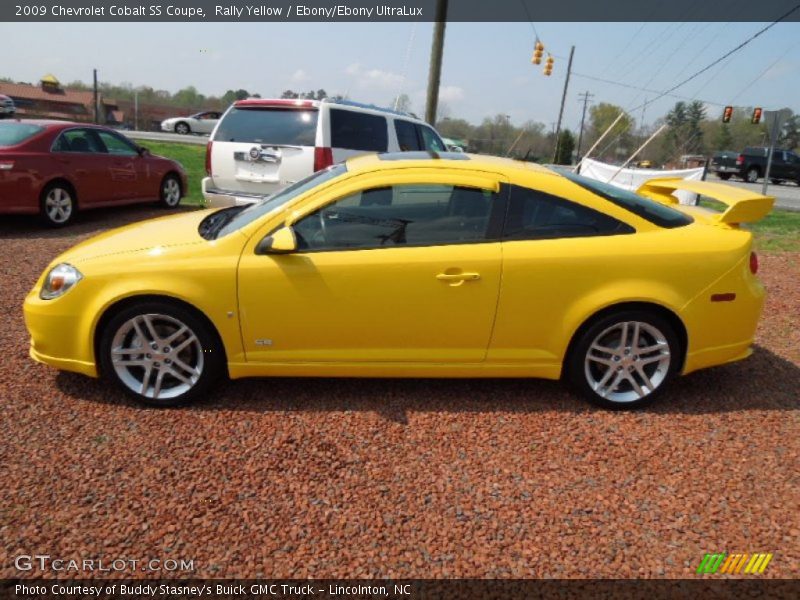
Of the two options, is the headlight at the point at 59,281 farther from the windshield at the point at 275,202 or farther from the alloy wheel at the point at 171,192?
the alloy wheel at the point at 171,192

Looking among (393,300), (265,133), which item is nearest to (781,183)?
(265,133)

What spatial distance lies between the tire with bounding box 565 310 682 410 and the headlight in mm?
3022

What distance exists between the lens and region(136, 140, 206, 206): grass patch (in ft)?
38.8

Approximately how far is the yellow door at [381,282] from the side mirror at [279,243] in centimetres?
4

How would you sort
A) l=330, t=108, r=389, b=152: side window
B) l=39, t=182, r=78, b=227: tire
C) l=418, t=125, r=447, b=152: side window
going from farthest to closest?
1. l=418, t=125, r=447, b=152: side window
2. l=39, t=182, r=78, b=227: tire
3. l=330, t=108, r=389, b=152: side window

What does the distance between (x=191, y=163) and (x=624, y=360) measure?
1588cm

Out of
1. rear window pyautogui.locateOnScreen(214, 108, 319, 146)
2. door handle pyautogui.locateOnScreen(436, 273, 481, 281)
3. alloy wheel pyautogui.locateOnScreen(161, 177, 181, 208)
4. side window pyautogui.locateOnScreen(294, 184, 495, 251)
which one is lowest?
alloy wheel pyautogui.locateOnScreen(161, 177, 181, 208)

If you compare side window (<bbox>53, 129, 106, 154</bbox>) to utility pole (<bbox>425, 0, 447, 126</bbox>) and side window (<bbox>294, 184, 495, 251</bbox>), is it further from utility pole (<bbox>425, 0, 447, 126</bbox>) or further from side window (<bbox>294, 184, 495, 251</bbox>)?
utility pole (<bbox>425, 0, 447, 126</bbox>)

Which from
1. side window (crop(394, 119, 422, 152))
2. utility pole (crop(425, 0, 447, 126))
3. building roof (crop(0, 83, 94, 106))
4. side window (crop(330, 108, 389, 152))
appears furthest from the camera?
building roof (crop(0, 83, 94, 106))

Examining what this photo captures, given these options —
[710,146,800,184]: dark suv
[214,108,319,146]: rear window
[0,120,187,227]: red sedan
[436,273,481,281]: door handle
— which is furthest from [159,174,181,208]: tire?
[710,146,800,184]: dark suv

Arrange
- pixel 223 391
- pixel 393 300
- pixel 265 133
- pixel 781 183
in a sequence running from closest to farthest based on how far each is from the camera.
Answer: pixel 393 300 → pixel 223 391 → pixel 265 133 → pixel 781 183

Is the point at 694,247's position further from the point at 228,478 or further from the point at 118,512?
the point at 118,512

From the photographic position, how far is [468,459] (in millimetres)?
3070

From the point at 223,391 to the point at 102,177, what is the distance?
6.61m
